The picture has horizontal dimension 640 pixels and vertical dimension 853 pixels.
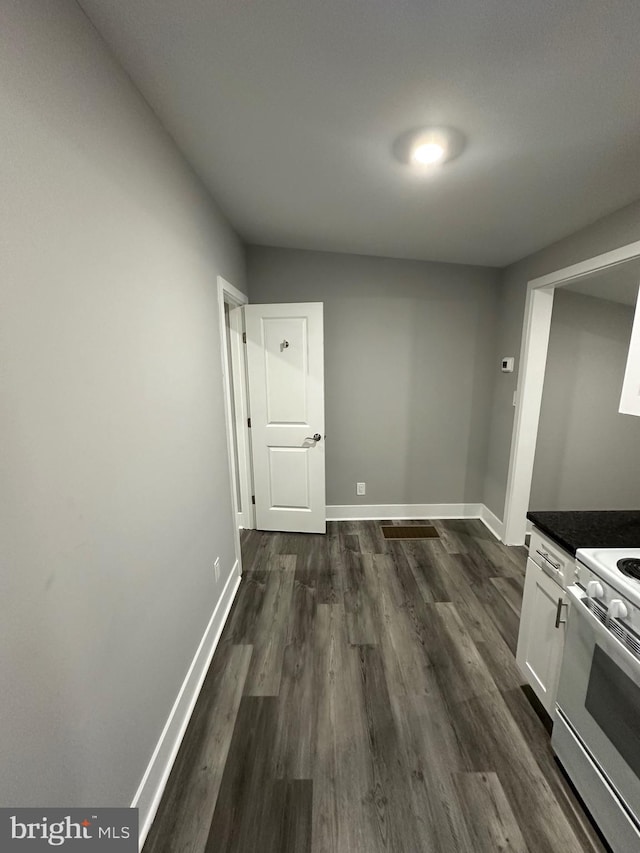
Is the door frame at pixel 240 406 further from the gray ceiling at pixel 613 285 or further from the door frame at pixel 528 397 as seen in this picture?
the gray ceiling at pixel 613 285

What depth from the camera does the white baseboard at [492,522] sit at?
294 cm

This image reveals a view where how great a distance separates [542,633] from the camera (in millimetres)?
1410

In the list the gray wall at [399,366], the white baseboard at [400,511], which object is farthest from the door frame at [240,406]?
the white baseboard at [400,511]

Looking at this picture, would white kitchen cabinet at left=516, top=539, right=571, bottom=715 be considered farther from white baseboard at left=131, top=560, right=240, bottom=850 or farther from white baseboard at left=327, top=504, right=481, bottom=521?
white baseboard at left=327, top=504, right=481, bottom=521

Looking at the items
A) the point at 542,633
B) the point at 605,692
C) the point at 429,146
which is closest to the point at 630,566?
the point at 605,692

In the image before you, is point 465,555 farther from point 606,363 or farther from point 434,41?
point 434,41

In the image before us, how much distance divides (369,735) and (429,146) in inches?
95.9

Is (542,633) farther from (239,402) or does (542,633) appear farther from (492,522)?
(239,402)

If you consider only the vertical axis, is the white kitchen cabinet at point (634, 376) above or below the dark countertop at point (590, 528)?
above

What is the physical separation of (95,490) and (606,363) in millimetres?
3684

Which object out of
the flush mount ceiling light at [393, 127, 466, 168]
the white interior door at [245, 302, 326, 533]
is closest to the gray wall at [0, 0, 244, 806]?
the flush mount ceiling light at [393, 127, 466, 168]

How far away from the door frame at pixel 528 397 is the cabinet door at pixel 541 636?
52.7 inches

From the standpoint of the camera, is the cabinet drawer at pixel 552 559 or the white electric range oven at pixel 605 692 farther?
the cabinet drawer at pixel 552 559

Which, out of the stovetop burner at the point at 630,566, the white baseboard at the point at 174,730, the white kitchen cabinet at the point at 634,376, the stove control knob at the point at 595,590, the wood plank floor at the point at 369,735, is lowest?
the wood plank floor at the point at 369,735
